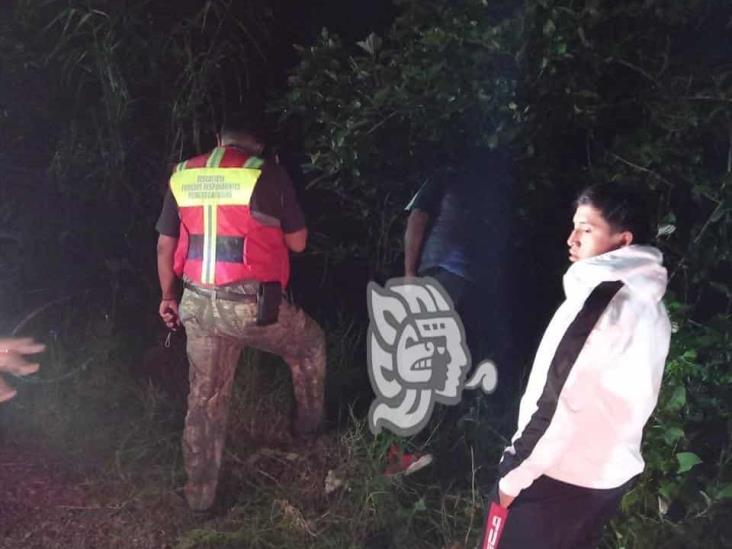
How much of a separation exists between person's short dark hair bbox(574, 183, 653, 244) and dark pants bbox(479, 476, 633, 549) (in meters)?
0.74

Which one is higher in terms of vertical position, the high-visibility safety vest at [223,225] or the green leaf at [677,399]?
the high-visibility safety vest at [223,225]

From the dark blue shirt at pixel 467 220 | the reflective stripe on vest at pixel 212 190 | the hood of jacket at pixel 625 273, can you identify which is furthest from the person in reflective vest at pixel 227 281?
the hood of jacket at pixel 625 273

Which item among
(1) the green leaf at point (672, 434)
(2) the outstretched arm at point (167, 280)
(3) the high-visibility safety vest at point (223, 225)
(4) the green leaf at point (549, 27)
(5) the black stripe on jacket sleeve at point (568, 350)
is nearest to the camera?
(5) the black stripe on jacket sleeve at point (568, 350)

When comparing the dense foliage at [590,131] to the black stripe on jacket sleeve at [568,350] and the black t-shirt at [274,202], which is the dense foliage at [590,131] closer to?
the black t-shirt at [274,202]

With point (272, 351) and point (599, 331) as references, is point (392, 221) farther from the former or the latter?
point (599, 331)

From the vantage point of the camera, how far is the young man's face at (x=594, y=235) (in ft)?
7.00

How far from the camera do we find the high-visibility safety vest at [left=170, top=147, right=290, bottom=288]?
266cm

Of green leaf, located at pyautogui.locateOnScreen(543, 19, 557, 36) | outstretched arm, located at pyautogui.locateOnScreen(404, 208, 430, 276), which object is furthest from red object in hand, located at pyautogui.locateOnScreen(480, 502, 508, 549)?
green leaf, located at pyautogui.locateOnScreen(543, 19, 557, 36)

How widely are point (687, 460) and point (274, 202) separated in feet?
5.62

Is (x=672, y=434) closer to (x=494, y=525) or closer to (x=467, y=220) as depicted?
(x=494, y=525)

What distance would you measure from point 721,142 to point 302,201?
1499 millimetres

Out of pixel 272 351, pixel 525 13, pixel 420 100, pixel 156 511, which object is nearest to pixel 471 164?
pixel 420 100

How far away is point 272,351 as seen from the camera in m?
2.98

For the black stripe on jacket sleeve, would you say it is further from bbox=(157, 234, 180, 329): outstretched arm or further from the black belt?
bbox=(157, 234, 180, 329): outstretched arm
